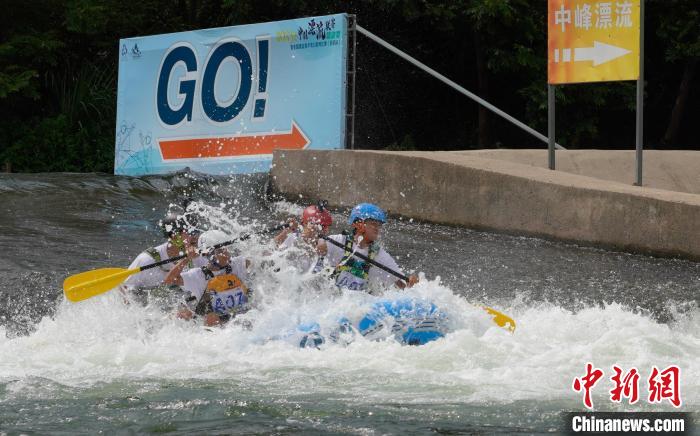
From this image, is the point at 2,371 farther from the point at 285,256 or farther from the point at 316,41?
the point at 316,41

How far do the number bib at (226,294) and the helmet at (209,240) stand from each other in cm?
27

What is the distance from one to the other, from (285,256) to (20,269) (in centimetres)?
333

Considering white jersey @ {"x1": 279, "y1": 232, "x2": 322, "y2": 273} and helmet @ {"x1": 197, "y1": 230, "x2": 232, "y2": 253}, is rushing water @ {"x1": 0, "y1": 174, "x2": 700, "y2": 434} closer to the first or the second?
white jersey @ {"x1": 279, "y1": 232, "x2": 322, "y2": 273}

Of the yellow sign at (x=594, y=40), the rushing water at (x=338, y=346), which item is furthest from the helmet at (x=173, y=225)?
the yellow sign at (x=594, y=40)

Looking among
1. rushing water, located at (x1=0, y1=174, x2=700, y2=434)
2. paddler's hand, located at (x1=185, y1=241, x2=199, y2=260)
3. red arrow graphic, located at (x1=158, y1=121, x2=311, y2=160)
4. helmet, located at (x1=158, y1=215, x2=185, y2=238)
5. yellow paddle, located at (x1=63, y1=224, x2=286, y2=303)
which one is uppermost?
red arrow graphic, located at (x1=158, y1=121, x2=311, y2=160)

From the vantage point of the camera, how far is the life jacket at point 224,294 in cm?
923

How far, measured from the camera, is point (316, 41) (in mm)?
15008

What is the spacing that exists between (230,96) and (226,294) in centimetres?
710

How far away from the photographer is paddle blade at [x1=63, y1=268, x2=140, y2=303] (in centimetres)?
956

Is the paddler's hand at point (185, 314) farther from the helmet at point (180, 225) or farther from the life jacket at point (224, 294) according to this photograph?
the helmet at point (180, 225)

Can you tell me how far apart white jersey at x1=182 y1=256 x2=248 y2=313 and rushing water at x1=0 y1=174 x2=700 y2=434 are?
0.24m

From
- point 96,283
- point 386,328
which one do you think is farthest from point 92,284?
point 386,328

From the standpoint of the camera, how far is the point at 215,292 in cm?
923

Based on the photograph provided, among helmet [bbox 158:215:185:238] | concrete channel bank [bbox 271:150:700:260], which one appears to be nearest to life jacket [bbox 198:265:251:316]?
helmet [bbox 158:215:185:238]
